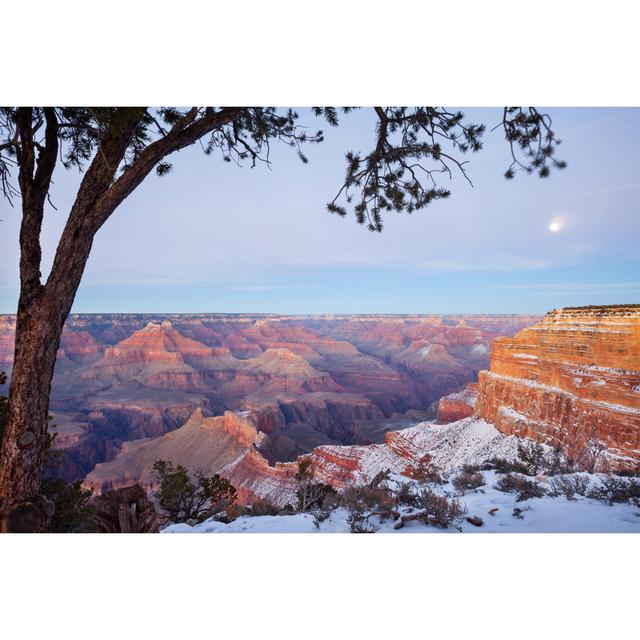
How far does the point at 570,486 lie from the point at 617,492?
0.36 metres

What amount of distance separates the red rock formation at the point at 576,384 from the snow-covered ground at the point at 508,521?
13.8 feet

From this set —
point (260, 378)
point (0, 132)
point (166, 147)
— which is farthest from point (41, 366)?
point (260, 378)

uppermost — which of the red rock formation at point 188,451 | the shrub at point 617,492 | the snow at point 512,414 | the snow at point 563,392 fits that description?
the shrub at point 617,492

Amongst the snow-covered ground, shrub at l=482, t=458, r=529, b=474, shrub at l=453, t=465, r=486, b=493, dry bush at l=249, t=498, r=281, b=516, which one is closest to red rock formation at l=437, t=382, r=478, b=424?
shrub at l=482, t=458, r=529, b=474

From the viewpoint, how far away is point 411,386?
161 ft

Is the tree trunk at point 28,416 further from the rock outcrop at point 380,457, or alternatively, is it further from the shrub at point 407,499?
the rock outcrop at point 380,457

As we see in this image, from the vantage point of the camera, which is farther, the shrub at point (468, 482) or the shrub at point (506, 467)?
the shrub at point (506, 467)

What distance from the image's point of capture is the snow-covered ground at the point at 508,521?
279 centimetres

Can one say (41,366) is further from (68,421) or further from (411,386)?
(411,386)

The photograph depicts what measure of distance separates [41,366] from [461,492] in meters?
4.20

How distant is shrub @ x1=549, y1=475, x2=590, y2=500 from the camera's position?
3164 mm

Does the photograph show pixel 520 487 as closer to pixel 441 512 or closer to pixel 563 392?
pixel 441 512

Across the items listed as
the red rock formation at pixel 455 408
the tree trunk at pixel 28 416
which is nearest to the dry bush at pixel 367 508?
the tree trunk at pixel 28 416
